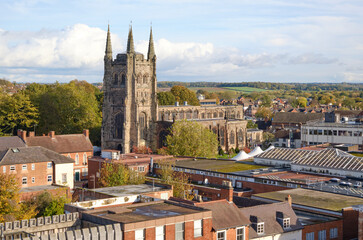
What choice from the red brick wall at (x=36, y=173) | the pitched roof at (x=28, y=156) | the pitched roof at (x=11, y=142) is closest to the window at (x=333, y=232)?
the pitched roof at (x=28, y=156)

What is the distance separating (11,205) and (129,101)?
168ft

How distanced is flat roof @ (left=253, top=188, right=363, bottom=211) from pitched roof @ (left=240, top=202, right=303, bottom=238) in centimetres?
449

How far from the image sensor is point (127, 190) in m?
42.1

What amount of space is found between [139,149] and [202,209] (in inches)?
2350

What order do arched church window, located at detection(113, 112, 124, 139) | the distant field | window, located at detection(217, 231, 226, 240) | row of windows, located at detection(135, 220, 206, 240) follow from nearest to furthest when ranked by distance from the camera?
row of windows, located at detection(135, 220, 206, 240) → window, located at detection(217, 231, 226, 240) → the distant field → arched church window, located at detection(113, 112, 124, 139)

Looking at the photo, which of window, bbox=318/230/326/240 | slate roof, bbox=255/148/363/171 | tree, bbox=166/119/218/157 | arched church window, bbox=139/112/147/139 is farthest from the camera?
arched church window, bbox=139/112/147/139

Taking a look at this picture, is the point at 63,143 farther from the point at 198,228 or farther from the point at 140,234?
the point at 140,234

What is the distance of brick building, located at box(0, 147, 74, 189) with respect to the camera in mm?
59438

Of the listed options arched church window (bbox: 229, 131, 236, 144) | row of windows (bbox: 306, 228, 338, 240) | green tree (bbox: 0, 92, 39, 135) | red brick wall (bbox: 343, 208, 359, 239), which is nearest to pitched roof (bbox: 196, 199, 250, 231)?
row of windows (bbox: 306, 228, 338, 240)

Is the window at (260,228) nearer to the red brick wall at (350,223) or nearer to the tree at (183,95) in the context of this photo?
the red brick wall at (350,223)

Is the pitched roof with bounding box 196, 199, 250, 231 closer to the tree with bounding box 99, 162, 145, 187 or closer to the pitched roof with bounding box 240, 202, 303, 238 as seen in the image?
the pitched roof with bounding box 240, 202, 303, 238

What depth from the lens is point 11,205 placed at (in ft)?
145

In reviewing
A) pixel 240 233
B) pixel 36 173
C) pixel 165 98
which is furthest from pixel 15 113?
pixel 240 233

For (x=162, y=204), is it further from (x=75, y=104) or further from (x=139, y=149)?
(x=75, y=104)
